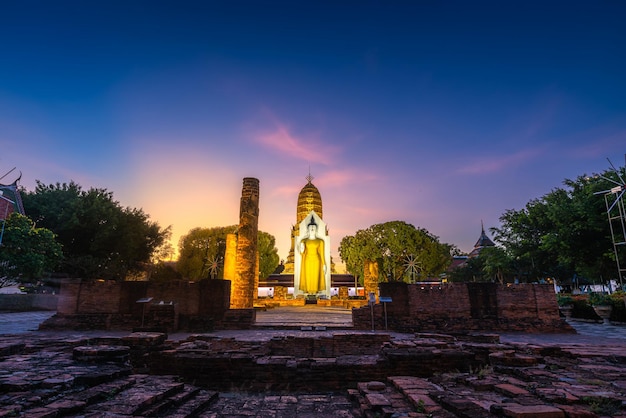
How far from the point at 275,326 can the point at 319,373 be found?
17.2 feet

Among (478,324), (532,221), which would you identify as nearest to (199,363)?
(478,324)

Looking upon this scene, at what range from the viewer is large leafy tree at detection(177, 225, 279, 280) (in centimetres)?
3770

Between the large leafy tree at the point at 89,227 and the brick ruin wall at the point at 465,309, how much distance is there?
24318 millimetres

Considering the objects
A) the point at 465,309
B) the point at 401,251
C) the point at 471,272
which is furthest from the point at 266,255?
the point at 465,309

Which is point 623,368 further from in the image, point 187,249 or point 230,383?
point 187,249

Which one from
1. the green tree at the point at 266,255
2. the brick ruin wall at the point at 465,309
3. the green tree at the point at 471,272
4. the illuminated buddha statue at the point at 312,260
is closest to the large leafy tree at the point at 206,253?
the green tree at the point at 266,255

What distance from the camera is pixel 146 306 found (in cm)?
1061

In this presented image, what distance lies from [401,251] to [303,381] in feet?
95.2

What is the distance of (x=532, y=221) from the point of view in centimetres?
2392

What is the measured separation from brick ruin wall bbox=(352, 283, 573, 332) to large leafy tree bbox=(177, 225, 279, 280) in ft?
Result: 94.6

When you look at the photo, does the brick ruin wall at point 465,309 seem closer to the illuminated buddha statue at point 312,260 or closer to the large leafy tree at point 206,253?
the illuminated buddha statue at point 312,260

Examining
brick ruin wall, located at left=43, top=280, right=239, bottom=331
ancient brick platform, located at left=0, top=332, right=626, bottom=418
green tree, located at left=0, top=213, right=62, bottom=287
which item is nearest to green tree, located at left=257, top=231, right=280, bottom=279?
green tree, located at left=0, top=213, right=62, bottom=287

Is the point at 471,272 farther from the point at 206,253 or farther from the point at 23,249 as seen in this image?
the point at 23,249

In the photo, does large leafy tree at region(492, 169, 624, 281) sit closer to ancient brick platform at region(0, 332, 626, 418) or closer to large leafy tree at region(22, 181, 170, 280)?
ancient brick platform at region(0, 332, 626, 418)
